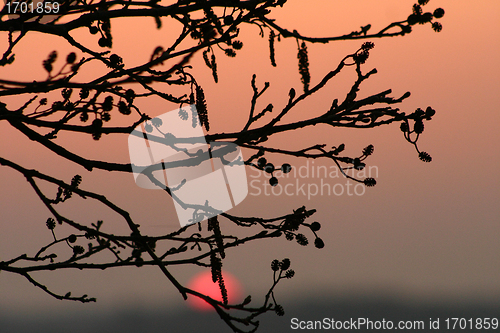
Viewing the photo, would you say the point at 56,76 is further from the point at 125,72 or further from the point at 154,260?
the point at 154,260

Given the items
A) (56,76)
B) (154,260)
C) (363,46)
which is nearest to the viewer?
(363,46)

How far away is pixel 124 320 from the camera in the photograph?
14675 cm

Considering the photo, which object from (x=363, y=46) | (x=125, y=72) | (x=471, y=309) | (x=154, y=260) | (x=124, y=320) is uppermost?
(x=471, y=309)

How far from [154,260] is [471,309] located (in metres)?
161

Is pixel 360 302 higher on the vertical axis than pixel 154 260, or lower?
higher

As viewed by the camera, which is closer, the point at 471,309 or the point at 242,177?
the point at 242,177

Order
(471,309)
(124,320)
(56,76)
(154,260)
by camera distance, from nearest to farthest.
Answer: (56,76), (154,260), (471,309), (124,320)

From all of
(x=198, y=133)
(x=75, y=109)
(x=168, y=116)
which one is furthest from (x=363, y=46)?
(x=75, y=109)
